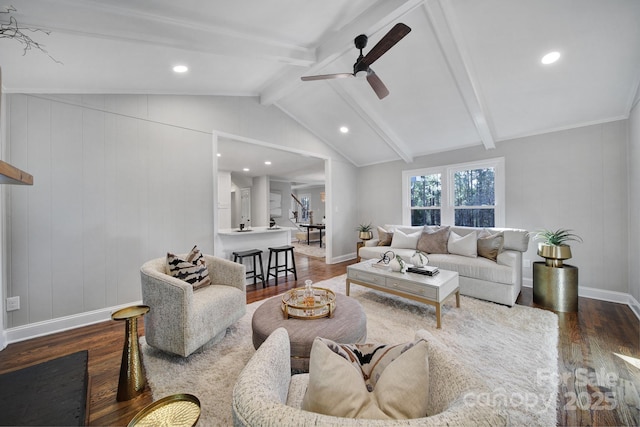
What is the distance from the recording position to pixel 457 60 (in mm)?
2836

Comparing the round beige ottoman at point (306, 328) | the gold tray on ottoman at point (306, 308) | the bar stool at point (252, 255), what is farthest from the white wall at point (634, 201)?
the bar stool at point (252, 255)

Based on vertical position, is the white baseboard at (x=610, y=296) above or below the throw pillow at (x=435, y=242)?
below

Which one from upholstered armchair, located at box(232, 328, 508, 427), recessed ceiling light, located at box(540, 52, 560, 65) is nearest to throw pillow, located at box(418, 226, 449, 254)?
recessed ceiling light, located at box(540, 52, 560, 65)

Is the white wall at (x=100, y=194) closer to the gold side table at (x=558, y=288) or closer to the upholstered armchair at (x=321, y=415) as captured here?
the upholstered armchair at (x=321, y=415)

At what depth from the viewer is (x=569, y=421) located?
145cm

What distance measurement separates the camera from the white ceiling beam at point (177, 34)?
178 cm

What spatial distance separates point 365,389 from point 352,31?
3069 millimetres

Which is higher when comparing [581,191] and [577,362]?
[581,191]

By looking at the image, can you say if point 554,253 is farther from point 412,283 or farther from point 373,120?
point 373,120

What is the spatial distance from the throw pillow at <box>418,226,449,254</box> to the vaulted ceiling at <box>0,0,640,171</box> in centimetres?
175

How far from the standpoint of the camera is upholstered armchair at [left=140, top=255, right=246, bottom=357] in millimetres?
1857

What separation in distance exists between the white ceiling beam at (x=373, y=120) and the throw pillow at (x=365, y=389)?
12.6 ft

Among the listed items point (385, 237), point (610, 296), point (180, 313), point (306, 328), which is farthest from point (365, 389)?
point (610, 296)

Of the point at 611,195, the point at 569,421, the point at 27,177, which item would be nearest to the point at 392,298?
the point at 569,421
